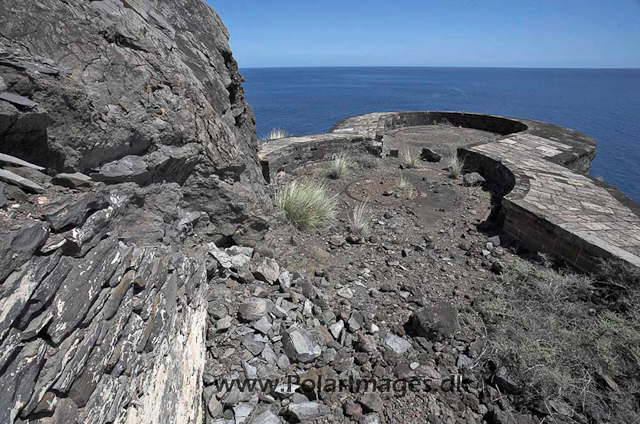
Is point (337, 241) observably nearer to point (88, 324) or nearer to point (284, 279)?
point (284, 279)

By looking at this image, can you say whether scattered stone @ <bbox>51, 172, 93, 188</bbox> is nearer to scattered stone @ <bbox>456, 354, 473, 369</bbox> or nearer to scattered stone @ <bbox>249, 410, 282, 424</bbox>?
scattered stone @ <bbox>249, 410, 282, 424</bbox>

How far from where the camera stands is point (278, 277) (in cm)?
338

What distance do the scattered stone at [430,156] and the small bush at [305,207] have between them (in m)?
4.48

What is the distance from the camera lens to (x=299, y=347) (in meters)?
2.73

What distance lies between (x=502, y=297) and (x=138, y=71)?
3.94 m

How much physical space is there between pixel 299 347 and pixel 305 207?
2.39 meters

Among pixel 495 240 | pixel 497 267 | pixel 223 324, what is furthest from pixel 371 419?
pixel 495 240

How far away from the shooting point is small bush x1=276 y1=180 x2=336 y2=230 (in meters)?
4.75

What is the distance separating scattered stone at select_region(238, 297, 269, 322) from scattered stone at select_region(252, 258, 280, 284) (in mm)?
347

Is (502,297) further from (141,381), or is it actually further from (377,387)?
(141,381)

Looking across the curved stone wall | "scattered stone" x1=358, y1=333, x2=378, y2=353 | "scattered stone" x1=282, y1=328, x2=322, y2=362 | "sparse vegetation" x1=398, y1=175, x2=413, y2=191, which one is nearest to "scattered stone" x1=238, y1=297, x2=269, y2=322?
"scattered stone" x1=282, y1=328, x2=322, y2=362

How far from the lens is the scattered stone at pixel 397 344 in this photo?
3.00m

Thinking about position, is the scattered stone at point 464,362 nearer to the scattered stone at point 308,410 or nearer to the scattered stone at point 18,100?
the scattered stone at point 308,410

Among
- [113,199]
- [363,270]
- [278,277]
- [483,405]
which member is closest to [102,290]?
[113,199]
